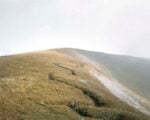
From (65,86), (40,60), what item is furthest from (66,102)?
(40,60)

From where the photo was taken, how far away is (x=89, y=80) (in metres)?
95.4

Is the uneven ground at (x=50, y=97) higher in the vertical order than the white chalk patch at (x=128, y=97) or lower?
higher

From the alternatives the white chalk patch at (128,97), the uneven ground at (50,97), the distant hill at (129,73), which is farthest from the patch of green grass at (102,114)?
A: the distant hill at (129,73)

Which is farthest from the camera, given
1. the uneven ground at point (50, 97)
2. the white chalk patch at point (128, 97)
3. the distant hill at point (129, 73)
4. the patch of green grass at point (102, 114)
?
the distant hill at point (129, 73)

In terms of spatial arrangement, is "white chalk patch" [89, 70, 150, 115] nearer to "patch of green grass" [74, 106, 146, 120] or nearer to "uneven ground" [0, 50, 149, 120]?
"uneven ground" [0, 50, 149, 120]

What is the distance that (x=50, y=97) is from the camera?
67.2 metres

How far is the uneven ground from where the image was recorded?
5719cm

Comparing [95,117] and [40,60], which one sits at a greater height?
[40,60]

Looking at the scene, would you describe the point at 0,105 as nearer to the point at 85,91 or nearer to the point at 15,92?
the point at 15,92

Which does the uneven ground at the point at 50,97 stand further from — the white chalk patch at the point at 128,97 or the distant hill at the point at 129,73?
the distant hill at the point at 129,73

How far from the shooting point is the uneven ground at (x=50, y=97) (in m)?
57.2

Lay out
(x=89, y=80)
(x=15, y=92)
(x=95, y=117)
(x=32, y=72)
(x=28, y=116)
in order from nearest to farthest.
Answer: (x=28, y=116) → (x=95, y=117) → (x=15, y=92) → (x=32, y=72) → (x=89, y=80)

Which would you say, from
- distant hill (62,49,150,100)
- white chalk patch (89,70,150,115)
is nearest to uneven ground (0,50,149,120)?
white chalk patch (89,70,150,115)

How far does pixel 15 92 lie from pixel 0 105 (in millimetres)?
8741
